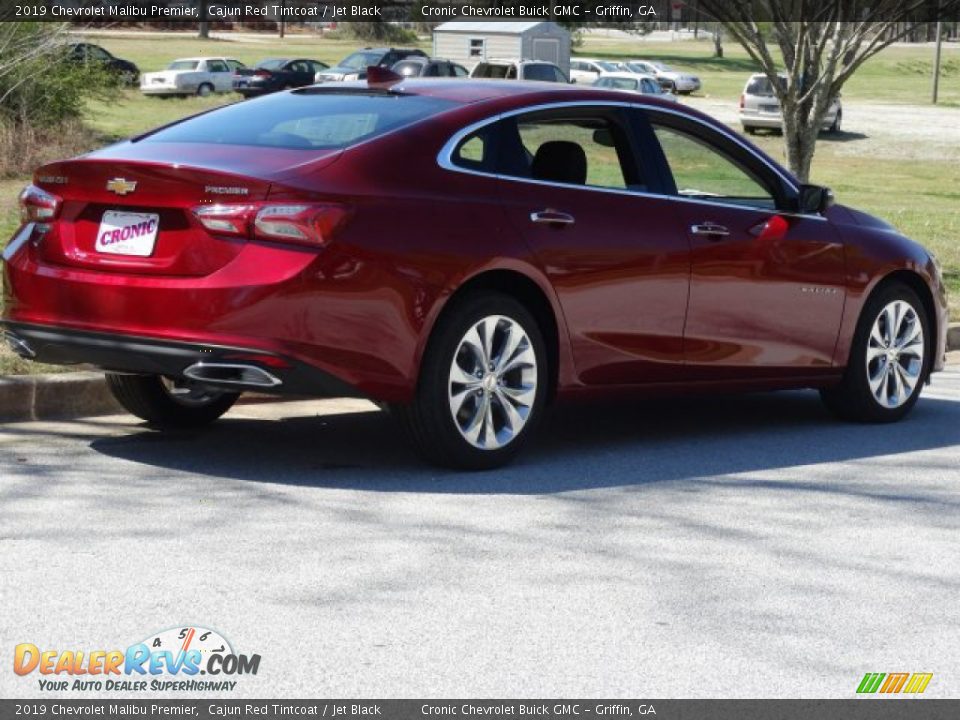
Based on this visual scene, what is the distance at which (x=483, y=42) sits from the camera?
6462cm

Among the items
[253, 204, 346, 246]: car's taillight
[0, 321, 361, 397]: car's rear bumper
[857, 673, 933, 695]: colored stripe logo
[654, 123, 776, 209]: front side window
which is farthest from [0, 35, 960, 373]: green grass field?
[857, 673, 933, 695]: colored stripe logo

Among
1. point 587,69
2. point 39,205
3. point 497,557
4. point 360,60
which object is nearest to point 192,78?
point 360,60

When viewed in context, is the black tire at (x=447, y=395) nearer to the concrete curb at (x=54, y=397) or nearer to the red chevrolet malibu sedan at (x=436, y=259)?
the red chevrolet malibu sedan at (x=436, y=259)

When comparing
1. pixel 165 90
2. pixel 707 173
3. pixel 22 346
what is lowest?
pixel 165 90

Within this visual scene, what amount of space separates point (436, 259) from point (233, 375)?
2.99ft

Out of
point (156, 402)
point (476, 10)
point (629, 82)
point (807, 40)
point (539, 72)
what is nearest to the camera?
point (156, 402)

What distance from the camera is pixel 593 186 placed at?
7.95 metres

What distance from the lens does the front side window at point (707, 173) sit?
844 centimetres

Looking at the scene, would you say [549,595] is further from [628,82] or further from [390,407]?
[628,82]

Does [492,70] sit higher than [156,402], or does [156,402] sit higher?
[156,402]

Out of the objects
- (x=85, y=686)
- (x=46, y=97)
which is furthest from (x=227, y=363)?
(x=46, y=97)

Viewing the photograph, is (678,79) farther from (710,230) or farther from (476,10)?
(710,230)

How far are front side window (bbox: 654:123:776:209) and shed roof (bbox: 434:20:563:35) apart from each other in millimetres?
54283

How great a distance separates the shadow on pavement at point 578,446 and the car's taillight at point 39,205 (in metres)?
1.02
